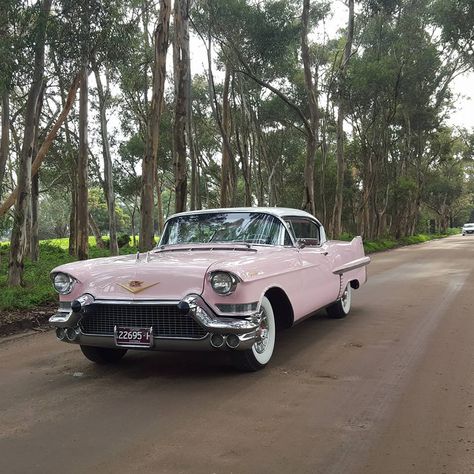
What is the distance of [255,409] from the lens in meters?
4.02

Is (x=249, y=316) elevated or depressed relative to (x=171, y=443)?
elevated

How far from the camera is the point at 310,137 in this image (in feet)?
67.4

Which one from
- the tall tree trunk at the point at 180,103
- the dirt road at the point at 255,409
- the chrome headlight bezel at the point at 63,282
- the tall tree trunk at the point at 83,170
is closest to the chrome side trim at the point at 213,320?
the dirt road at the point at 255,409

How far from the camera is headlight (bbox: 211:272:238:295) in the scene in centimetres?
456

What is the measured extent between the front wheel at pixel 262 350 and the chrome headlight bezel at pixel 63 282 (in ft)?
5.55

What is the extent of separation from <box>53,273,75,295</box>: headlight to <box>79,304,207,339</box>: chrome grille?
1.18 ft

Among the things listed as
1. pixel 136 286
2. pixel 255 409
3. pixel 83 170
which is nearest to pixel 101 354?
pixel 136 286

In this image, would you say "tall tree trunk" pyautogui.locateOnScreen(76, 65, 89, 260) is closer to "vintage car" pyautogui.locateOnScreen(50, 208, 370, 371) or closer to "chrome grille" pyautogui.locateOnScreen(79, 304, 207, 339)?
"vintage car" pyautogui.locateOnScreen(50, 208, 370, 371)

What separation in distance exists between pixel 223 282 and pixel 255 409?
112 centimetres

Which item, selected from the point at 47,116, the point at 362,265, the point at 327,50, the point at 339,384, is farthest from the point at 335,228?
the point at 339,384

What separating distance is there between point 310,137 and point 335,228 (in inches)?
245

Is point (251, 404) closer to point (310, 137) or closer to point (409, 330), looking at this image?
point (409, 330)

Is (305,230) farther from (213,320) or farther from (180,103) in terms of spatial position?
(180,103)

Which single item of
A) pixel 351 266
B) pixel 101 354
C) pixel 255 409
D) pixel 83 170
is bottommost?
pixel 255 409
